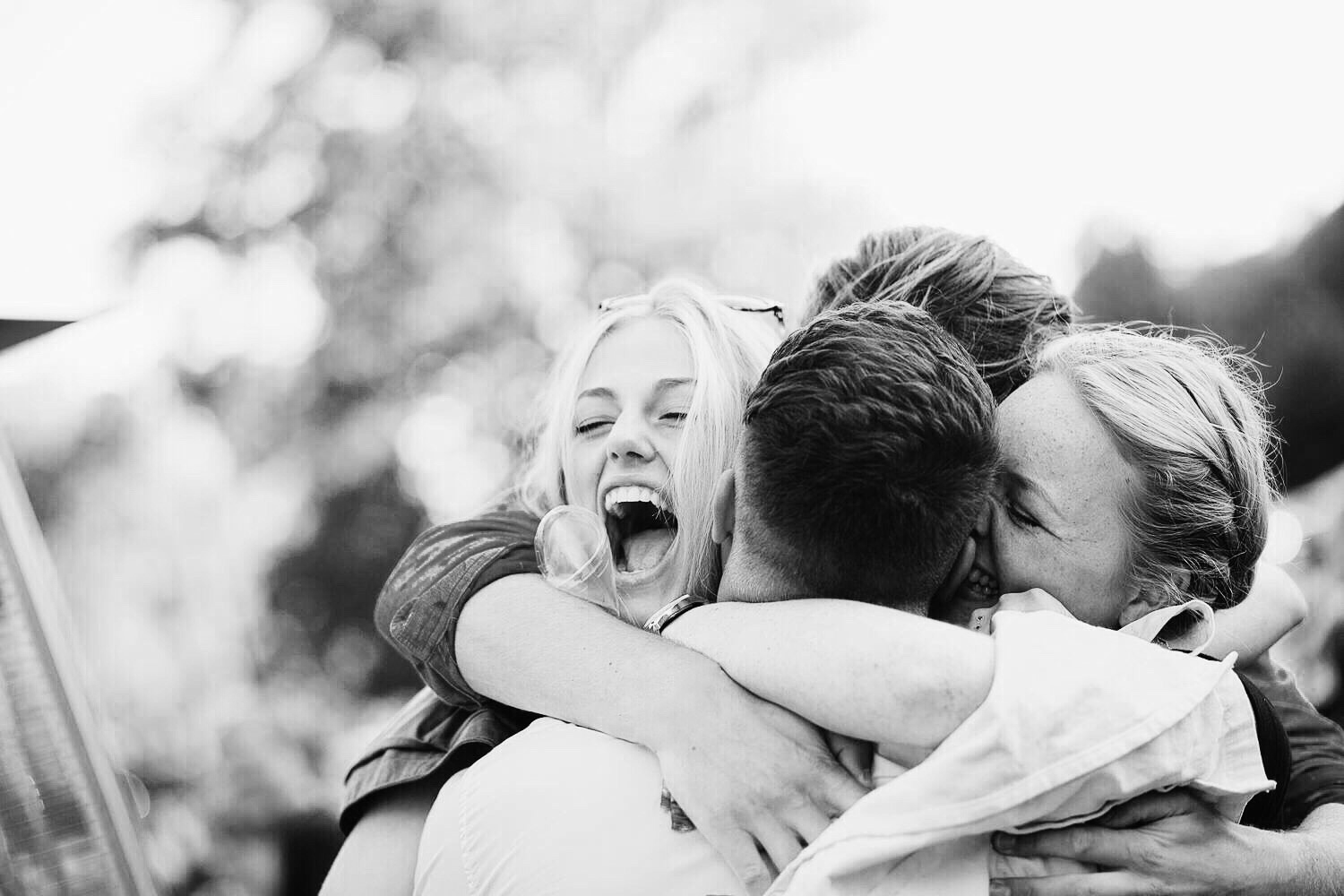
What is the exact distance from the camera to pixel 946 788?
87cm

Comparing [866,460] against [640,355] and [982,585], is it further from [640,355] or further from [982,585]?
[640,355]

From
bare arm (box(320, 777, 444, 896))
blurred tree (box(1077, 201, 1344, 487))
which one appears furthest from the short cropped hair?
blurred tree (box(1077, 201, 1344, 487))

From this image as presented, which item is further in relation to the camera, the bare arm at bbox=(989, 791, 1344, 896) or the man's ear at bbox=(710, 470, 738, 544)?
the man's ear at bbox=(710, 470, 738, 544)

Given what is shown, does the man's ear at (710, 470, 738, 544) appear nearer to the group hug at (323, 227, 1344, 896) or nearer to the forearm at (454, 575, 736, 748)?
the group hug at (323, 227, 1344, 896)

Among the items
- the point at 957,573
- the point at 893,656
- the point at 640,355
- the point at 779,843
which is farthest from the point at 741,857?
the point at 640,355

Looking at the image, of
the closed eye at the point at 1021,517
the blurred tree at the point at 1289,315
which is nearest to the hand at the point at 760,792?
the closed eye at the point at 1021,517

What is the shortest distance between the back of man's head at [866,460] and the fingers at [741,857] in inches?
9.7

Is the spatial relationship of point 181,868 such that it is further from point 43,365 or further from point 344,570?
point 43,365

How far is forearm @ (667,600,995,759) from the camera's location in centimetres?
91

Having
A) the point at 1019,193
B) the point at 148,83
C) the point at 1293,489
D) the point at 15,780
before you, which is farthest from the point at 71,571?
the point at 1293,489

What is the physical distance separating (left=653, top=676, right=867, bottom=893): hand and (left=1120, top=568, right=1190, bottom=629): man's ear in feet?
1.40

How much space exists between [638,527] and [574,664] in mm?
343

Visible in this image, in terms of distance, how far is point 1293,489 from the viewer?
3377 mm

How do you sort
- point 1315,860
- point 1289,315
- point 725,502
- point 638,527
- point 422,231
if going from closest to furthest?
point 725,502 < point 1315,860 < point 638,527 < point 1289,315 < point 422,231
